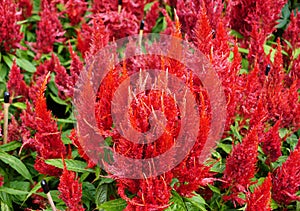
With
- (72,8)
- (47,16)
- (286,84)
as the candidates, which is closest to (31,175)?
(47,16)

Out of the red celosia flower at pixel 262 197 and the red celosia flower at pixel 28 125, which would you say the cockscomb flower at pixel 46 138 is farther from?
the red celosia flower at pixel 262 197

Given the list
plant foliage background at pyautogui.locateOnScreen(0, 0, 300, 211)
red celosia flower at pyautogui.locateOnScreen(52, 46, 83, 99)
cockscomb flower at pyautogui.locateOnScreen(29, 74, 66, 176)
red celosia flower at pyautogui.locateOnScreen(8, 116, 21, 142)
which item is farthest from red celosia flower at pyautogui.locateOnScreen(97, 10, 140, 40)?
cockscomb flower at pyautogui.locateOnScreen(29, 74, 66, 176)

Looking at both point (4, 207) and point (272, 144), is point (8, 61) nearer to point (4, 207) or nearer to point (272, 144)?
point (4, 207)

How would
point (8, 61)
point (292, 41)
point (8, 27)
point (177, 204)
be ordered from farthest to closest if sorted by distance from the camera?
point (292, 41)
point (8, 61)
point (8, 27)
point (177, 204)

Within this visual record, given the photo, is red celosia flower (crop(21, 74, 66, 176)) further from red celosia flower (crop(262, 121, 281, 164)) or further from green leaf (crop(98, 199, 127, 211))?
red celosia flower (crop(262, 121, 281, 164))

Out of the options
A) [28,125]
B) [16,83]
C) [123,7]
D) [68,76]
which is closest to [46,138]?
[28,125]

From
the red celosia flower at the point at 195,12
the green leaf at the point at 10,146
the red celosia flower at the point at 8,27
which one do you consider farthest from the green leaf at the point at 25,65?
the red celosia flower at the point at 195,12
